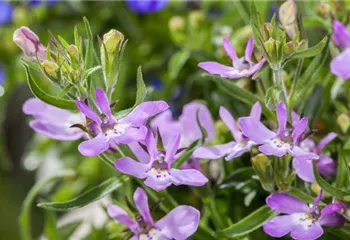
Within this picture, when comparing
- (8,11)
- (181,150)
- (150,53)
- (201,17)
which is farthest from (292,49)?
(8,11)

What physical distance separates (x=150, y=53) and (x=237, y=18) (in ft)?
0.66

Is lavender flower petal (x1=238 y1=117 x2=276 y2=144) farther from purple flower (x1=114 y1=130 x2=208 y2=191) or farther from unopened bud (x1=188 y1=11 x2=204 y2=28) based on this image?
unopened bud (x1=188 y1=11 x2=204 y2=28)

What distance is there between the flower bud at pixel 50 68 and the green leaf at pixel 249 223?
18 cm

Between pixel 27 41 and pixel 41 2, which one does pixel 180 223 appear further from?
pixel 41 2

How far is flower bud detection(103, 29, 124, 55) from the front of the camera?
0.47 metres

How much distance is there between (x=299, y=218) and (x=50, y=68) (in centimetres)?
21

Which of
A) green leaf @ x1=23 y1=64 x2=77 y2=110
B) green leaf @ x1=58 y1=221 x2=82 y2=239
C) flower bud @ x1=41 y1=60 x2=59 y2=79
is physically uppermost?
flower bud @ x1=41 y1=60 x2=59 y2=79

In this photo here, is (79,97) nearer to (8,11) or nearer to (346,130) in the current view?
(346,130)

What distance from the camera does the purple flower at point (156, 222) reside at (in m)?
0.48

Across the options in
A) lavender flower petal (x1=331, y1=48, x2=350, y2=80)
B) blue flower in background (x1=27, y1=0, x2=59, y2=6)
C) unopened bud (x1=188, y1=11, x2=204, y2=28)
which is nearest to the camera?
lavender flower petal (x1=331, y1=48, x2=350, y2=80)

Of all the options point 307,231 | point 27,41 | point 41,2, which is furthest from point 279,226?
point 41,2

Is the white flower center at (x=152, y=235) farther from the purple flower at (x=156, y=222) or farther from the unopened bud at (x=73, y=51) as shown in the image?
the unopened bud at (x=73, y=51)

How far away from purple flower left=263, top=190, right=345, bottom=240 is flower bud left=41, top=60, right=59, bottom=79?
18 cm

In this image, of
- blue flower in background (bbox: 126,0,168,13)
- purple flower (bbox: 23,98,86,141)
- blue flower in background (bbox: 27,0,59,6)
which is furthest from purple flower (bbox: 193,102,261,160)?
blue flower in background (bbox: 27,0,59,6)
